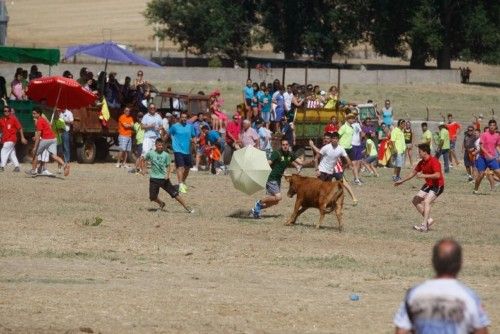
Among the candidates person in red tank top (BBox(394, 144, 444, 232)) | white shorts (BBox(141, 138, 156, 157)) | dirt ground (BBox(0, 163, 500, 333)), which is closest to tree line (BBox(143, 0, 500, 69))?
white shorts (BBox(141, 138, 156, 157))

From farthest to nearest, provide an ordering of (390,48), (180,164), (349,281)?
1. (390,48)
2. (180,164)
3. (349,281)

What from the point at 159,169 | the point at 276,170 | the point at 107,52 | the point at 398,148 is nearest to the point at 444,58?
the point at 107,52

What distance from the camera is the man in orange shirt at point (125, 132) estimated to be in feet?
108

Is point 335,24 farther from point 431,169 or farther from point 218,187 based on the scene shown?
point 431,169

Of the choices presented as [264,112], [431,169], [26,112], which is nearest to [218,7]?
[264,112]

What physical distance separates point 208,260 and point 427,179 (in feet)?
16.7

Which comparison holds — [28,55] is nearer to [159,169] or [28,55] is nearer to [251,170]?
[159,169]

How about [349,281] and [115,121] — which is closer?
[349,281]

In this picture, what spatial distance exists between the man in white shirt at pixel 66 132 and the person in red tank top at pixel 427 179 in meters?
10.7

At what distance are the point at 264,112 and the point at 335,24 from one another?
4124cm

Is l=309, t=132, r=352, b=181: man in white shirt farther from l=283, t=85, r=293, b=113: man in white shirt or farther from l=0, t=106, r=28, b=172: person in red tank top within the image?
l=283, t=85, r=293, b=113: man in white shirt

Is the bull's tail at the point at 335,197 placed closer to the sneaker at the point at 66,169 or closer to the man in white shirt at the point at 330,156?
the man in white shirt at the point at 330,156

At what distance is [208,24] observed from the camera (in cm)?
7956

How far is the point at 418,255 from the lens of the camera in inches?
760
